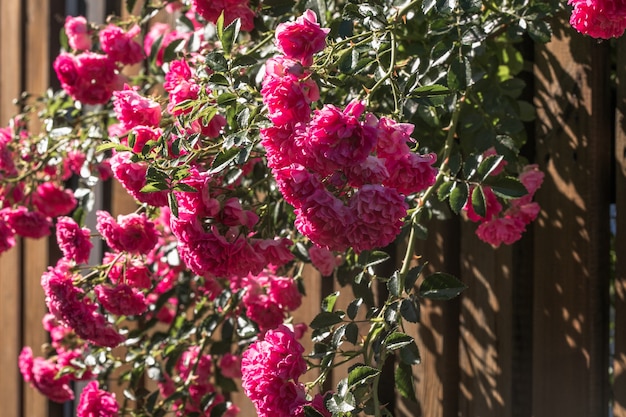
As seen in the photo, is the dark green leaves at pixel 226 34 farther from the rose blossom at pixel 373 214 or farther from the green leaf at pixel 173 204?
the rose blossom at pixel 373 214

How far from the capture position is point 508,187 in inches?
50.7

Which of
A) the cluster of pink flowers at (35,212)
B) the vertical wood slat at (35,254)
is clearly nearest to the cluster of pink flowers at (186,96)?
the cluster of pink flowers at (35,212)

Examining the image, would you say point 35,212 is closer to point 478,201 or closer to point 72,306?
point 72,306

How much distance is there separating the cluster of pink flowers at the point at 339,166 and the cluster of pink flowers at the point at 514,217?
0.37m

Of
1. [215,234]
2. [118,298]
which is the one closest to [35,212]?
[118,298]

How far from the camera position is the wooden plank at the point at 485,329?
1632 mm

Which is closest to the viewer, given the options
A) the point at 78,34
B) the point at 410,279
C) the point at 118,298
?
the point at 410,279

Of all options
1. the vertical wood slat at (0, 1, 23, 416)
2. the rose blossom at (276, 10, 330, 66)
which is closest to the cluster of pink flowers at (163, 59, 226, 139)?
the rose blossom at (276, 10, 330, 66)

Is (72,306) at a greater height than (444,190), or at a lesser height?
lesser

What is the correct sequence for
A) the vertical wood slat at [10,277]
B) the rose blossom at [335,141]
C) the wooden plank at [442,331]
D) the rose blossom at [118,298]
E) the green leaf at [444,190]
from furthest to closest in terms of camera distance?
the vertical wood slat at [10,277] < the wooden plank at [442,331] < the rose blossom at [118,298] < the green leaf at [444,190] < the rose blossom at [335,141]

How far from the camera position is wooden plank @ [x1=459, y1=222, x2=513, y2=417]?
1.63 metres

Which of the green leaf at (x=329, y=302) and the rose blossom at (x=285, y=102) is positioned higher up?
the rose blossom at (x=285, y=102)

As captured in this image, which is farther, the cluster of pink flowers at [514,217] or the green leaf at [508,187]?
the cluster of pink flowers at [514,217]

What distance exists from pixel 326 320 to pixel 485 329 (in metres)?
0.50
